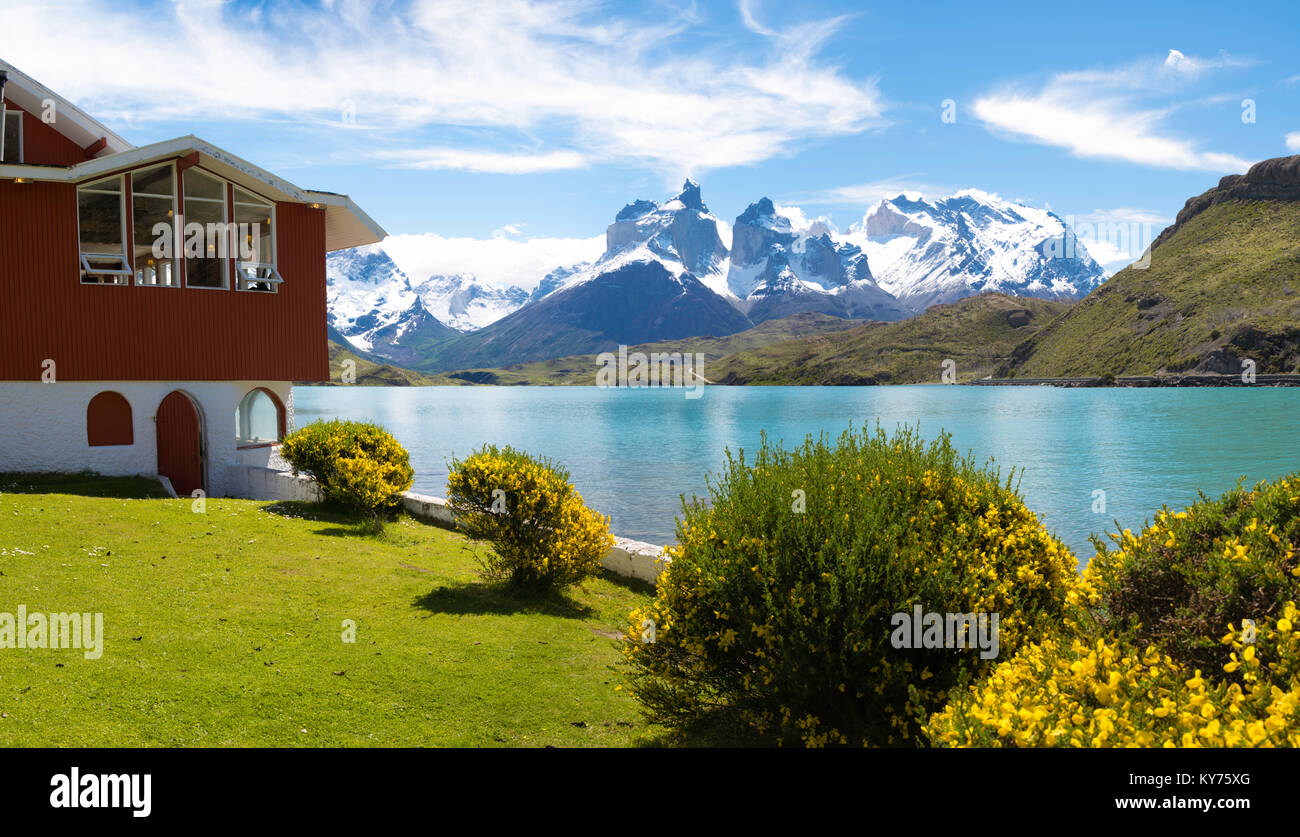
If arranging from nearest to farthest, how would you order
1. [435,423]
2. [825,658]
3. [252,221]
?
[825,658], [252,221], [435,423]

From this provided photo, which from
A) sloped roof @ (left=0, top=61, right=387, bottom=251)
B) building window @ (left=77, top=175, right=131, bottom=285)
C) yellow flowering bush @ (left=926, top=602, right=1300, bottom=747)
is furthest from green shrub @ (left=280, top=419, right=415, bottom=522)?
yellow flowering bush @ (left=926, top=602, right=1300, bottom=747)

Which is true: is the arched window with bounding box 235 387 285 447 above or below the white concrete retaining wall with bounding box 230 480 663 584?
above

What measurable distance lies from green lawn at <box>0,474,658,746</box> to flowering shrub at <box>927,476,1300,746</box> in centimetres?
500

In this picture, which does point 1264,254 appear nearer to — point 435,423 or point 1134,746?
point 435,423

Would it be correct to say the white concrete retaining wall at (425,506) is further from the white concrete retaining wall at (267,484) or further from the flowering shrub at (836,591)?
the flowering shrub at (836,591)

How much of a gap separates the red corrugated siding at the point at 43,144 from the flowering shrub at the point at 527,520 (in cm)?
2120

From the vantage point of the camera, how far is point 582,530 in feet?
48.1

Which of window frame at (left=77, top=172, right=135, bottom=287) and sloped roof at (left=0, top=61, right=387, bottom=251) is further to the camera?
window frame at (left=77, top=172, right=135, bottom=287)

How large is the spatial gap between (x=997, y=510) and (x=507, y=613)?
330 inches

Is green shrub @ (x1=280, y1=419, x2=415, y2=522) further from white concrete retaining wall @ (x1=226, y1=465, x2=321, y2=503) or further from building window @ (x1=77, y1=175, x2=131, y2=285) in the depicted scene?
building window @ (x1=77, y1=175, x2=131, y2=285)

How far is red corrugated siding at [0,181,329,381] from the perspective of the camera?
22.4m

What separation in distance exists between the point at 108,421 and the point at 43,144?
10.1 m
